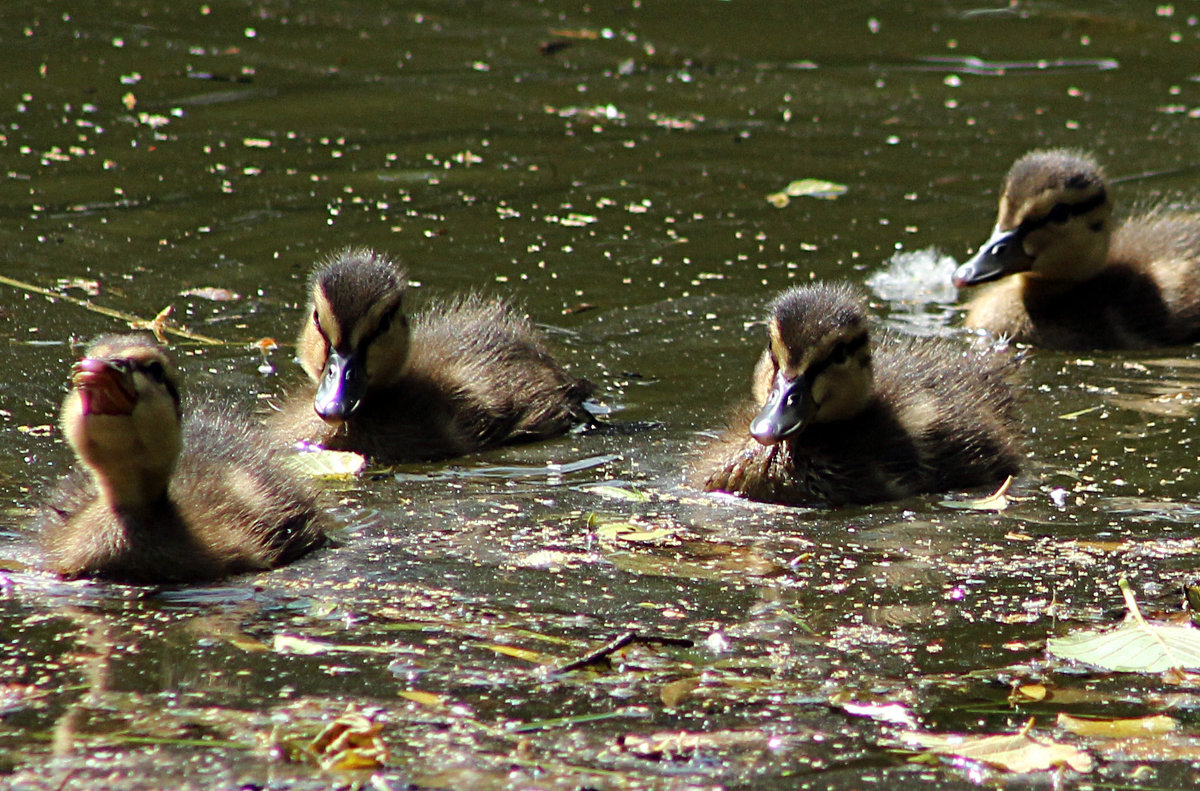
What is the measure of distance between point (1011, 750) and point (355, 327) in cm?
307

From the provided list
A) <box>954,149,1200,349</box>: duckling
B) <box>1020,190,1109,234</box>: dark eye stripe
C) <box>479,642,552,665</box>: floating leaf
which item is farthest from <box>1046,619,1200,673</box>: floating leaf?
<box>1020,190,1109,234</box>: dark eye stripe

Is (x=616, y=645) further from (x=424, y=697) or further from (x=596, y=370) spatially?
(x=596, y=370)

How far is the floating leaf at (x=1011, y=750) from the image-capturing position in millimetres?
3412

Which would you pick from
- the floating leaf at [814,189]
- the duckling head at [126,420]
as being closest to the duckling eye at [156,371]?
the duckling head at [126,420]

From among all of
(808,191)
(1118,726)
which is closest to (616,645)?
(1118,726)

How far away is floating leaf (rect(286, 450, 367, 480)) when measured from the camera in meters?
5.66

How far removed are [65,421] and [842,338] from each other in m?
2.34

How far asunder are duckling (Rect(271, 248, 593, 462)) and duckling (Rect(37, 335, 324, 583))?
1.06m

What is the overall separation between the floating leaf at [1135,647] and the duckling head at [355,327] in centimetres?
260

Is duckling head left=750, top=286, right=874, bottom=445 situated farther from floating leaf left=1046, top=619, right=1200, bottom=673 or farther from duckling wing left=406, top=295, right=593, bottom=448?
floating leaf left=1046, top=619, right=1200, bottom=673

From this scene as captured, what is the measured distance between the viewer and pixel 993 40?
42.0 ft

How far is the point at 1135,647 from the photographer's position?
400cm

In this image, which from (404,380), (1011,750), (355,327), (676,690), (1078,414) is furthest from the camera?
(1078,414)

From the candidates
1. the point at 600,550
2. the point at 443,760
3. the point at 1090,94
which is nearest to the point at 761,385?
the point at 600,550
